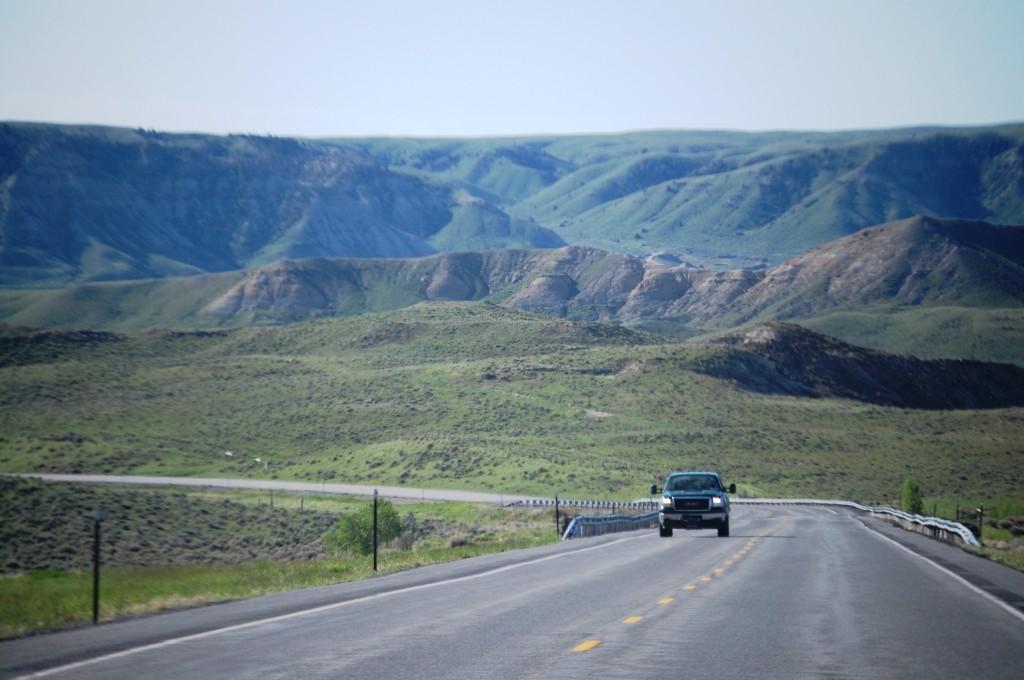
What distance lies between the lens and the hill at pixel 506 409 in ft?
311

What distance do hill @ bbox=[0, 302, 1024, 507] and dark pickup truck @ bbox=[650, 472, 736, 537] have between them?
42979mm

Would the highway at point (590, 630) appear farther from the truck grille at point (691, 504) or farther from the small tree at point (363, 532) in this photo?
the small tree at point (363, 532)

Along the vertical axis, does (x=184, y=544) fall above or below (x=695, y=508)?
below

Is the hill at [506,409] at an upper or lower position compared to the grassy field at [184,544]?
upper

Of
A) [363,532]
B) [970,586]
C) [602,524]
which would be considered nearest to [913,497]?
[602,524]

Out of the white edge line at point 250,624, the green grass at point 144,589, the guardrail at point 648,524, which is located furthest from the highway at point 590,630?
the guardrail at point 648,524

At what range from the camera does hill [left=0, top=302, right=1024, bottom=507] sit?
94.8 m

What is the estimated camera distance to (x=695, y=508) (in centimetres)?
3909

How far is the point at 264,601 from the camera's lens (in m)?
20.2

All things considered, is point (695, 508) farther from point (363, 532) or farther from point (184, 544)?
point (184, 544)

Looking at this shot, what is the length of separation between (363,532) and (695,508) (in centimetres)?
1699

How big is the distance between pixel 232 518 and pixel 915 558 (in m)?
39.5

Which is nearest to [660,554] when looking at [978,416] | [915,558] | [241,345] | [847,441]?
[915,558]

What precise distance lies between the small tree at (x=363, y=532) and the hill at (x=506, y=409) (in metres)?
30.6
